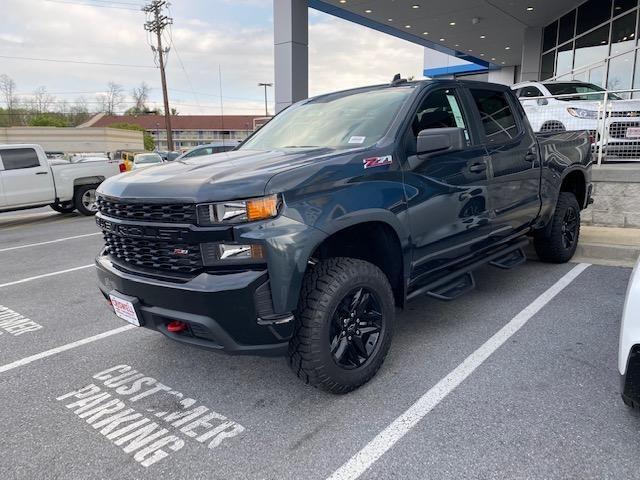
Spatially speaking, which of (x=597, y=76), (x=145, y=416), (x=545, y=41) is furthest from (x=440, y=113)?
(x=545, y=41)

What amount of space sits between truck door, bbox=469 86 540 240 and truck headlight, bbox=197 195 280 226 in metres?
2.28

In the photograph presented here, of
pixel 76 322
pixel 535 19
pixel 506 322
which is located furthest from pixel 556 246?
pixel 535 19

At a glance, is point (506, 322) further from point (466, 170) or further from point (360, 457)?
point (360, 457)

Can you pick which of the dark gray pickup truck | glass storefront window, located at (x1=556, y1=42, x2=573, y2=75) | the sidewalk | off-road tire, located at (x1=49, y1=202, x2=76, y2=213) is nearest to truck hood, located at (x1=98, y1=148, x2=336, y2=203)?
the dark gray pickup truck

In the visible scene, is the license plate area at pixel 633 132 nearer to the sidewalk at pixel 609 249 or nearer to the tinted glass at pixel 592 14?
the sidewalk at pixel 609 249

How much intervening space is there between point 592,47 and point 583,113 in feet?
30.1

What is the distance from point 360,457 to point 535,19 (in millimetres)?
19780

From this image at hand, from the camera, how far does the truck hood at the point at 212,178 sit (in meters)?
2.56

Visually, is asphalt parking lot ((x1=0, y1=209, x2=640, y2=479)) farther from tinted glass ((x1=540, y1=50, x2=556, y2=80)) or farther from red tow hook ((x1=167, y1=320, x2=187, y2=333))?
tinted glass ((x1=540, y1=50, x2=556, y2=80))

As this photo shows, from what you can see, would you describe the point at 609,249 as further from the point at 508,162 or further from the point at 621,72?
the point at 621,72

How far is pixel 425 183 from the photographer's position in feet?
11.1

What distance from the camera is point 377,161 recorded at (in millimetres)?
3094

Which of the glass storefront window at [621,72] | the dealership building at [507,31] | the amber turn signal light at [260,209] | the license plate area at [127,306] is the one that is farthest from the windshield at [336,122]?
the glass storefront window at [621,72]

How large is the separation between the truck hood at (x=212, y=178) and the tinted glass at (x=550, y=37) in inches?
750
